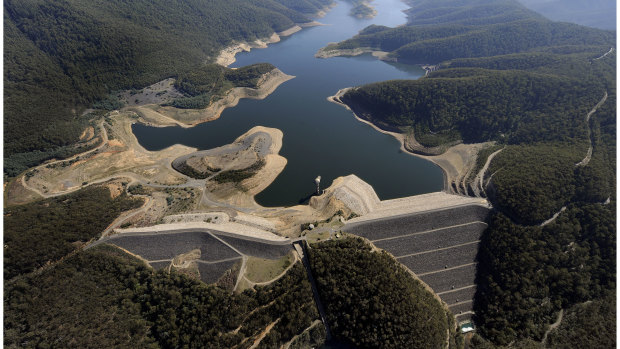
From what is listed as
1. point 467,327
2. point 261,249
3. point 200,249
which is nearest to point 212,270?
point 200,249

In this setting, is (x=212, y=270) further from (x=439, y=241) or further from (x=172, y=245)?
(x=439, y=241)

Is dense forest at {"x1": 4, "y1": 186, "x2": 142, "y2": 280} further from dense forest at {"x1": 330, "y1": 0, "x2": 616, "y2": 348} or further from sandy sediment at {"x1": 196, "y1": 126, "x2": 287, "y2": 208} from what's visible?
dense forest at {"x1": 330, "y1": 0, "x2": 616, "y2": 348}

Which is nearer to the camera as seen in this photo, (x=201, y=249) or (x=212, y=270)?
(x=212, y=270)

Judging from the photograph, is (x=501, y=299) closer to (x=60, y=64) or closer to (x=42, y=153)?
(x=42, y=153)

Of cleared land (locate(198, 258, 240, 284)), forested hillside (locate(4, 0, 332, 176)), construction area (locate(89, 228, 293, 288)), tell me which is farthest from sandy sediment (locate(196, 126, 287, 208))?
forested hillside (locate(4, 0, 332, 176))

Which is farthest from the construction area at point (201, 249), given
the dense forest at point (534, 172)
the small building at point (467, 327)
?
the dense forest at point (534, 172)

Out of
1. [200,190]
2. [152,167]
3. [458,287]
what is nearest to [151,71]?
[152,167]
